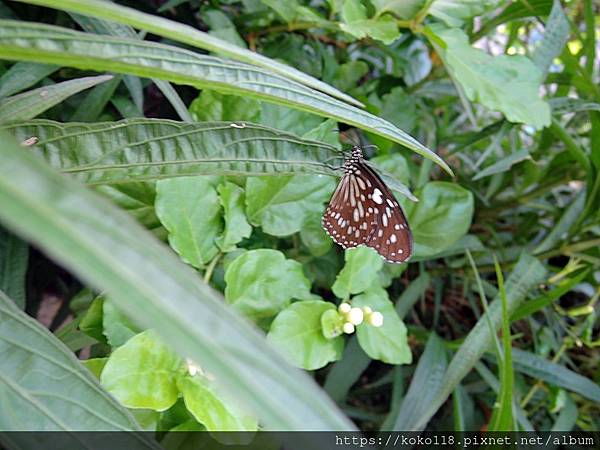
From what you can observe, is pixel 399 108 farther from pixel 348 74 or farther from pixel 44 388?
pixel 44 388

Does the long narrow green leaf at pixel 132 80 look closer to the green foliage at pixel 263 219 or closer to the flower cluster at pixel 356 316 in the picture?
the green foliage at pixel 263 219

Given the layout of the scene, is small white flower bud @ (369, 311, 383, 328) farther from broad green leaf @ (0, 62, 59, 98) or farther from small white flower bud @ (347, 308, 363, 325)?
broad green leaf @ (0, 62, 59, 98)

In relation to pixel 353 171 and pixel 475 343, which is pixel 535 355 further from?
pixel 353 171

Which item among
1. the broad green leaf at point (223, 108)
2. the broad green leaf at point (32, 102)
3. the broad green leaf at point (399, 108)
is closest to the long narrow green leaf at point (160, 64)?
the broad green leaf at point (32, 102)

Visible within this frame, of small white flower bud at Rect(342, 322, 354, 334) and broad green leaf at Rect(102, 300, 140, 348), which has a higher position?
broad green leaf at Rect(102, 300, 140, 348)

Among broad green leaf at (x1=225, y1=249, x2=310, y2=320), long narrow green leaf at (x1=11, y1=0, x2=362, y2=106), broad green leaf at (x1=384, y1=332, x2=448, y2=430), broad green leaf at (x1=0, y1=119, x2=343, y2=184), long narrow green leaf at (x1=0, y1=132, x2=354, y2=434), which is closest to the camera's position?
long narrow green leaf at (x1=0, y1=132, x2=354, y2=434)

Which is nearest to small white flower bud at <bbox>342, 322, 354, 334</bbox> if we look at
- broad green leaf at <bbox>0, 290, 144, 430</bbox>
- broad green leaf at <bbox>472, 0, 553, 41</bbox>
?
broad green leaf at <bbox>0, 290, 144, 430</bbox>
